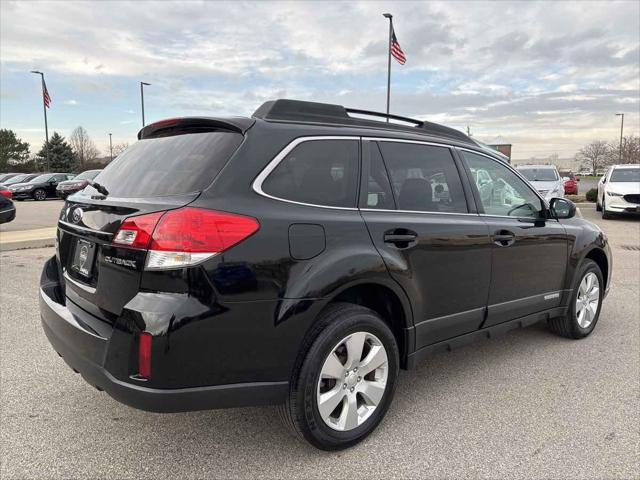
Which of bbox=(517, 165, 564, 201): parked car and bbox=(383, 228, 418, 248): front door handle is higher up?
bbox=(517, 165, 564, 201): parked car

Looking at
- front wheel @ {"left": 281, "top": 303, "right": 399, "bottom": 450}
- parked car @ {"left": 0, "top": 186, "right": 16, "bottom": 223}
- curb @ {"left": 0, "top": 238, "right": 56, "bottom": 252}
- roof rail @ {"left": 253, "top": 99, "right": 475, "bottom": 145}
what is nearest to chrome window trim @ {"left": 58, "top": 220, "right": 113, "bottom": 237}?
roof rail @ {"left": 253, "top": 99, "right": 475, "bottom": 145}

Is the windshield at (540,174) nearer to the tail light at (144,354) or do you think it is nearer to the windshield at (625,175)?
the windshield at (625,175)

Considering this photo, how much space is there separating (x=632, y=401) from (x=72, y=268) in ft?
11.5

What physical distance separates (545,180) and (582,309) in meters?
11.4

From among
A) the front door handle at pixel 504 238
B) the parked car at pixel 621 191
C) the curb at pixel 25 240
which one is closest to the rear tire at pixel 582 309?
the front door handle at pixel 504 238

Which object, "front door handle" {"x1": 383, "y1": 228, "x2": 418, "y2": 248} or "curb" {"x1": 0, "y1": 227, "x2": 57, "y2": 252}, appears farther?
"curb" {"x1": 0, "y1": 227, "x2": 57, "y2": 252}

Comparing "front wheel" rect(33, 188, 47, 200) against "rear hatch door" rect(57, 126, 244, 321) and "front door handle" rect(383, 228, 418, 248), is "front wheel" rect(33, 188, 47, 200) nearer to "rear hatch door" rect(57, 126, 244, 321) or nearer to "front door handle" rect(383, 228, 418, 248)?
"rear hatch door" rect(57, 126, 244, 321)

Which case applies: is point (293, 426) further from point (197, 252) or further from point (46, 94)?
point (46, 94)

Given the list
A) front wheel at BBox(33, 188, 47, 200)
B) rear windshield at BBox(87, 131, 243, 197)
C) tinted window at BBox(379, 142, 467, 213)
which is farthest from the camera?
front wheel at BBox(33, 188, 47, 200)

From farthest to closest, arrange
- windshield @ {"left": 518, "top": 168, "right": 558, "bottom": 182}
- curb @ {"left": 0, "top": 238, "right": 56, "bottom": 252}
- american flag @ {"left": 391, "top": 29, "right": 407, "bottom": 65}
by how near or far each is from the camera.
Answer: american flag @ {"left": 391, "top": 29, "right": 407, "bottom": 65}
windshield @ {"left": 518, "top": 168, "right": 558, "bottom": 182}
curb @ {"left": 0, "top": 238, "right": 56, "bottom": 252}

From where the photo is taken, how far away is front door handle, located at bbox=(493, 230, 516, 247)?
3542 millimetres

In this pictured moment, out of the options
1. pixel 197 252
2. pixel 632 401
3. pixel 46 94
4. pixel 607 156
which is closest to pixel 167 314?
pixel 197 252

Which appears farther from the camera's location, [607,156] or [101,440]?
[607,156]

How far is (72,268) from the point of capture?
2.78m
